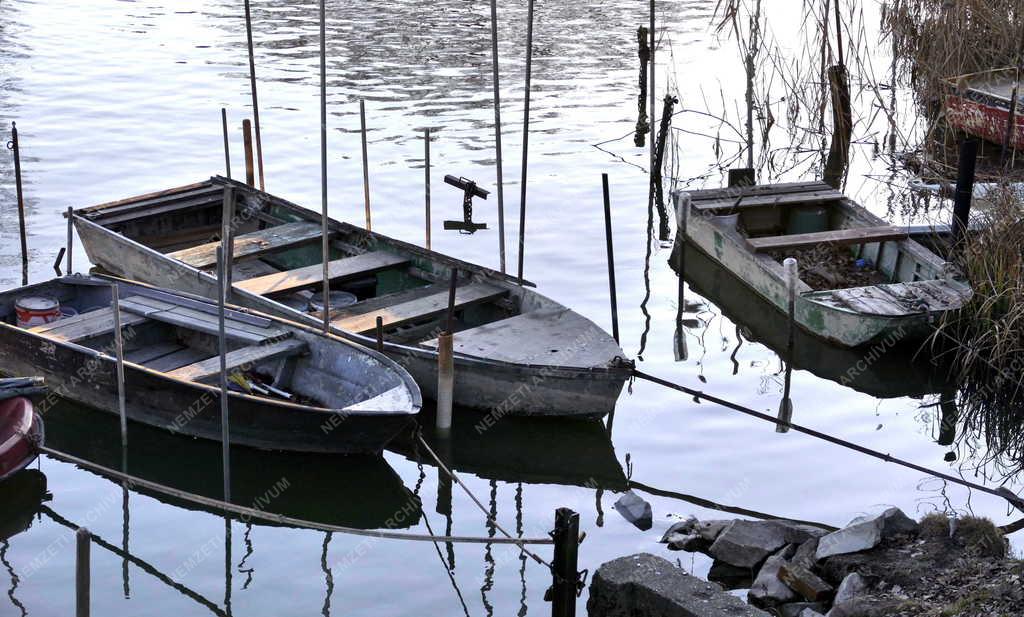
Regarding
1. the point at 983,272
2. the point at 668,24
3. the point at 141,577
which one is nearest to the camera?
the point at 141,577

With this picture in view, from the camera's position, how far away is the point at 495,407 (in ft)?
39.6

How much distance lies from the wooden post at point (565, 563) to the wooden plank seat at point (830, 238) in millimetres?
7167

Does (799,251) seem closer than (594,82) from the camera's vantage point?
Yes

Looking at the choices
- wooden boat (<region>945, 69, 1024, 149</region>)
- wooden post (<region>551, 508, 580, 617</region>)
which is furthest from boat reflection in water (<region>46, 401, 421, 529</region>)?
wooden boat (<region>945, 69, 1024, 149</region>)

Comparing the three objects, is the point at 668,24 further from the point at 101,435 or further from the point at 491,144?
the point at 101,435

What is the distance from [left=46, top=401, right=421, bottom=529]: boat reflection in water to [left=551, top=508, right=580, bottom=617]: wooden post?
2.50 metres

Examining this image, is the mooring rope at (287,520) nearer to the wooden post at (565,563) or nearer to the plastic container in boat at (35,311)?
the wooden post at (565,563)

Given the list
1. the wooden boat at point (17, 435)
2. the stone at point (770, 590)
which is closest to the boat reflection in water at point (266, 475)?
the wooden boat at point (17, 435)

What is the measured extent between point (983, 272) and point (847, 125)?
25.7ft

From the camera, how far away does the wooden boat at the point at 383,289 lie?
38.9ft

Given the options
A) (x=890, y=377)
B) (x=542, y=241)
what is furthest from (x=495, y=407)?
(x=542, y=241)

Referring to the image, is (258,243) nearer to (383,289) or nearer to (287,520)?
(383,289)

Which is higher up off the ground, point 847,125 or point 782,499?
point 847,125

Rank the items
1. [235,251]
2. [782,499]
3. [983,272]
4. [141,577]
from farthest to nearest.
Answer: [235,251]
[983,272]
[782,499]
[141,577]
